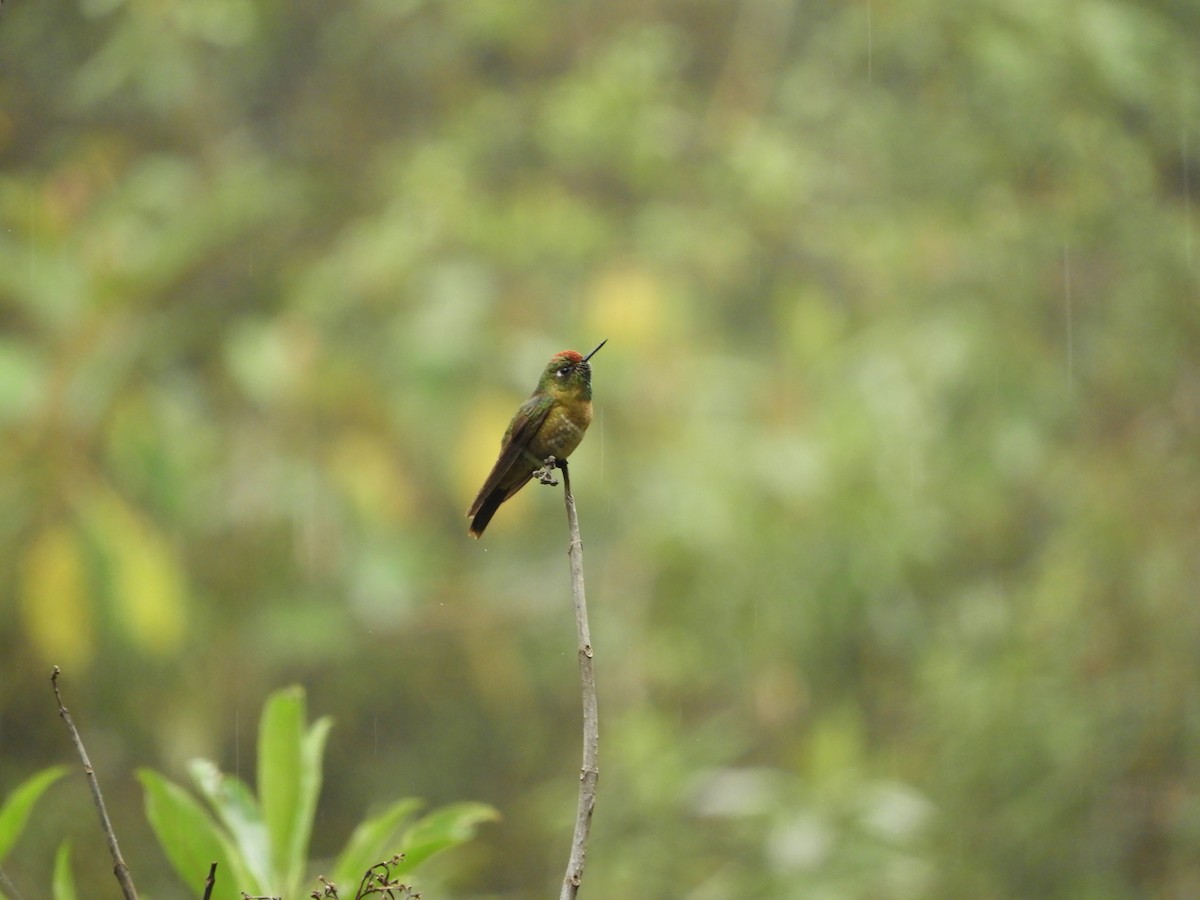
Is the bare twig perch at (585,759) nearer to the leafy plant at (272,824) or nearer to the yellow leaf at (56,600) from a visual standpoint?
the leafy plant at (272,824)

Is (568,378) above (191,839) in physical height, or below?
above

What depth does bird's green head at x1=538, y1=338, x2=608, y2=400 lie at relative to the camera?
756mm

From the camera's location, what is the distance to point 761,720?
242 centimetres

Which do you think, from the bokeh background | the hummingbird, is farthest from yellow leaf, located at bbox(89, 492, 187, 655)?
the hummingbird

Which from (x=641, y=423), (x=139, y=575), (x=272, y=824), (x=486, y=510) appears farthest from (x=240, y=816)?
(x=641, y=423)

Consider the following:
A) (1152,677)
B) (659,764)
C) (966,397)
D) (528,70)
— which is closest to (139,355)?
(528,70)

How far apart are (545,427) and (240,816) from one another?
1.36 ft

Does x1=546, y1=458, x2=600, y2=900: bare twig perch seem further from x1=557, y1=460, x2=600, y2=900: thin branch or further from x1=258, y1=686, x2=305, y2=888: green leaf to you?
x1=258, y1=686, x2=305, y2=888: green leaf

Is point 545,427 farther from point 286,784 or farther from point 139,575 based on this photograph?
point 139,575

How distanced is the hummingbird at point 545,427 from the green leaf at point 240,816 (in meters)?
0.32

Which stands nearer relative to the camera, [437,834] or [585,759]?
[585,759]

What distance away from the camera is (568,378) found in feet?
2.49

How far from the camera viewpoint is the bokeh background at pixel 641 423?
2279 mm

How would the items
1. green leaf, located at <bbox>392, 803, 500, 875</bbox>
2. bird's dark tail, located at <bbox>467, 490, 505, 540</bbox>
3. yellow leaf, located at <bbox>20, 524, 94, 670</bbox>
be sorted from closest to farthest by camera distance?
bird's dark tail, located at <bbox>467, 490, 505, 540</bbox> < green leaf, located at <bbox>392, 803, 500, 875</bbox> < yellow leaf, located at <bbox>20, 524, 94, 670</bbox>
